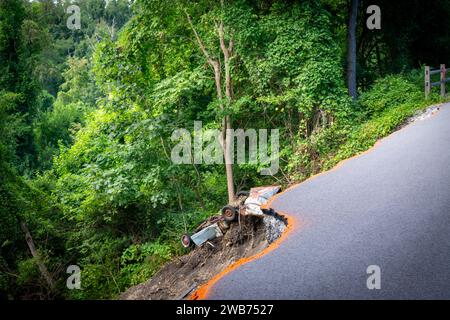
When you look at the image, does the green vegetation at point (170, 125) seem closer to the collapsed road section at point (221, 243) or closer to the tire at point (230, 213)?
the collapsed road section at point (221, 243)

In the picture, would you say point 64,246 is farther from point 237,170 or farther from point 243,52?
point 243,52

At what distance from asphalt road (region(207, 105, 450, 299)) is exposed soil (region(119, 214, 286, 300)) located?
0.79 m

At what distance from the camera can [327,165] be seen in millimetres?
11008

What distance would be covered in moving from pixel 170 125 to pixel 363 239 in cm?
837

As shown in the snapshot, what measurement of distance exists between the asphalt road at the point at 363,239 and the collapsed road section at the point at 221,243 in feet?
1.75

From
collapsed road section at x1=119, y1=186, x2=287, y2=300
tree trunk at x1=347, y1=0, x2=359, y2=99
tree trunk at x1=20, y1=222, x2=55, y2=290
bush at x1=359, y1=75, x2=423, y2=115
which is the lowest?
tree trunk at x1=20, y1=222, x2=55, y2=290

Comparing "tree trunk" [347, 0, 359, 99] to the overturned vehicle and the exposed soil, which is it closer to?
the overturned vehicle

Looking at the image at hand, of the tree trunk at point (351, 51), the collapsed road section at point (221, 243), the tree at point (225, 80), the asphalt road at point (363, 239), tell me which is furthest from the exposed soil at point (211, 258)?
the tree trunk at point (351, 51)

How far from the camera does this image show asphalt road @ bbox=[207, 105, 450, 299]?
4727mm

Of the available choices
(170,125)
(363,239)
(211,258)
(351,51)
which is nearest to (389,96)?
(351,51)

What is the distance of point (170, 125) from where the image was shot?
42.0 feet

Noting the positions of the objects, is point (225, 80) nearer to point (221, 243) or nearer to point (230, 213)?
point (230, 213)

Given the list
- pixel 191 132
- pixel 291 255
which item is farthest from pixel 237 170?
pixel 291 255

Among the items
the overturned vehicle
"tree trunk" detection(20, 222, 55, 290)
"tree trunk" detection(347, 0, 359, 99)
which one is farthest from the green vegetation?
the overturned vehicle
